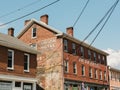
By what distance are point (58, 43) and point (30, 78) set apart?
958 centimetres

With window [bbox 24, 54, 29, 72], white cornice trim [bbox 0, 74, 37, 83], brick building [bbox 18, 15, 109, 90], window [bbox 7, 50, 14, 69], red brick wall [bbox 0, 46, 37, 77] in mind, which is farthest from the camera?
brick building [bbox 18, 15, 109, 90]

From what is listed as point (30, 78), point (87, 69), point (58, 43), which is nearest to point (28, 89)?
point (30, 78)

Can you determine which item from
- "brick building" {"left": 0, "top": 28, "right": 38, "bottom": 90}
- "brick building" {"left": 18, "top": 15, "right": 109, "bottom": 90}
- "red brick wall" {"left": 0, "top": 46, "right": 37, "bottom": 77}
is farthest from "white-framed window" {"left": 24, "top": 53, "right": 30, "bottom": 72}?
"brick building" {"left": 18, "top": 15, "right": 109, "bottom": 90}

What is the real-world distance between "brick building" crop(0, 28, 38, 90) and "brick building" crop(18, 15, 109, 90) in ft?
22.7

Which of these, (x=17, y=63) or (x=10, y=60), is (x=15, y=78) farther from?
(x=10, y=60)

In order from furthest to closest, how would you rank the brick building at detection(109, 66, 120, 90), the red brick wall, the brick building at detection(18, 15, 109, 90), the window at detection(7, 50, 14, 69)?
1. the brick building at detection(109, 66, 120, 90)
2. the brick building at detection(18, 15, 109, 90)
3. the window at detection(7, 50, 14, 69)
4. the red brick wall

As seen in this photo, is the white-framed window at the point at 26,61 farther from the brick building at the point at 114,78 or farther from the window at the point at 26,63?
the brick building at the point at 114,78

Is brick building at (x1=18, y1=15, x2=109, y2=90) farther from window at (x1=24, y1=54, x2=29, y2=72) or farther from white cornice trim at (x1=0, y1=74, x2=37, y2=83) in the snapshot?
window at (x1=24, y1=54, x2=29, y2=72)

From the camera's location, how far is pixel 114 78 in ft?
186

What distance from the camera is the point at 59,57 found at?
3756 cm

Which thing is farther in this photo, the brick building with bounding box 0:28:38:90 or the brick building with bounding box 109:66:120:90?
the brick building with bounding box 109:66:120:90

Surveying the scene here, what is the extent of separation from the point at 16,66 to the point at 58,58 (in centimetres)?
1036

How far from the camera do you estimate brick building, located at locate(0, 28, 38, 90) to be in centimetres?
2675

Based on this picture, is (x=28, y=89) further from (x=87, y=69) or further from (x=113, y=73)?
(x=113, y=73)
